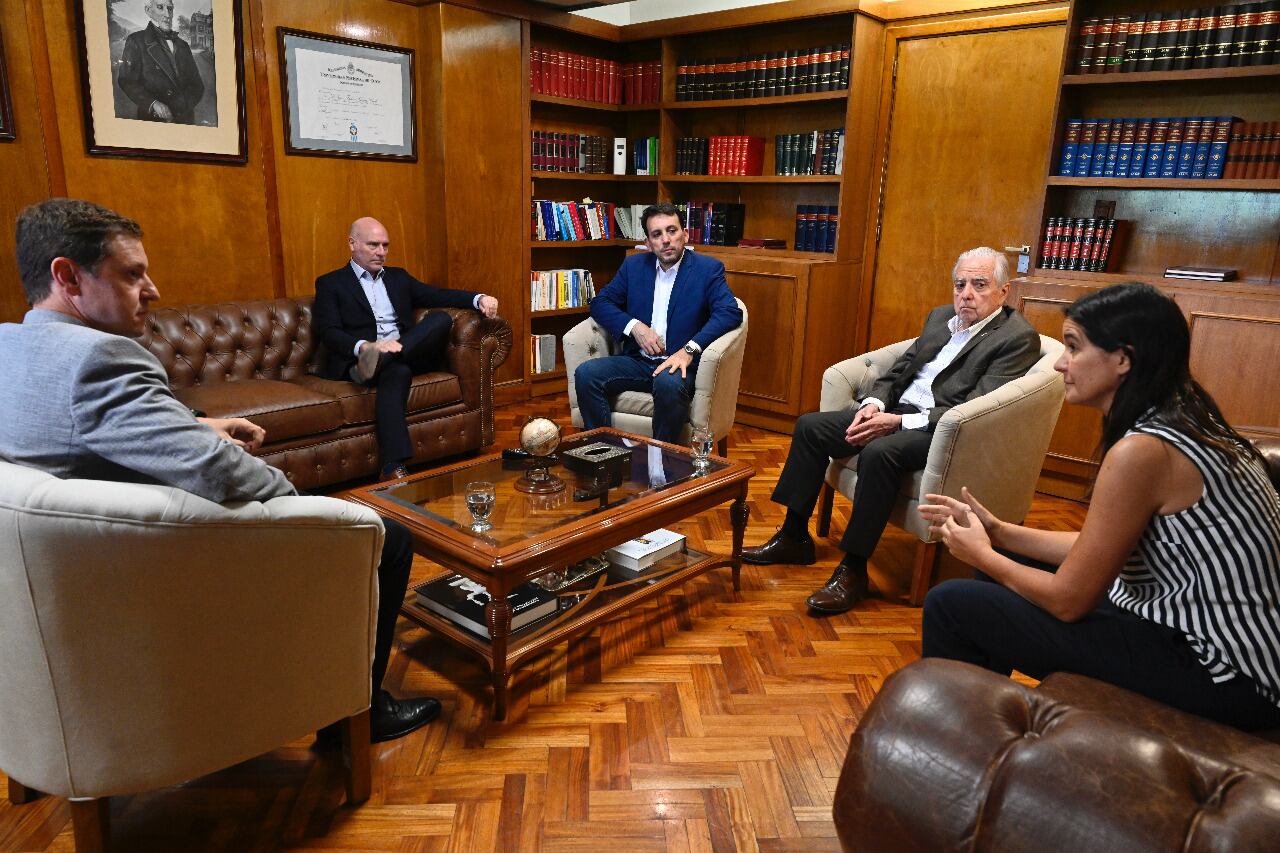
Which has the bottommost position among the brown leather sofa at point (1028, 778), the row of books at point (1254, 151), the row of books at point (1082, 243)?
the brown leather sofa at point (1028, 778)

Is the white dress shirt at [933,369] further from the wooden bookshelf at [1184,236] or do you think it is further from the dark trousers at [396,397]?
the dark trousers at [396,397]

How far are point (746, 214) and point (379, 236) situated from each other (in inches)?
90.4

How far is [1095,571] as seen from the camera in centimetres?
136

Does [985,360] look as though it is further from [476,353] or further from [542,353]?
[542,353]

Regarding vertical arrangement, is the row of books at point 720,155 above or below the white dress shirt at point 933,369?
above

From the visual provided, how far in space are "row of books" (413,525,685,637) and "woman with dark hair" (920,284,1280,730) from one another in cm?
113

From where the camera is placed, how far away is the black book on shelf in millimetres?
2137

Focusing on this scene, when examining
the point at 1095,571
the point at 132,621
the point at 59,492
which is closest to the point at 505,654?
the point at 132,621

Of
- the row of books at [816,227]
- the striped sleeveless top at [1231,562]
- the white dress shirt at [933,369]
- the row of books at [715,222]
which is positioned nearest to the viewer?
the striped sleeveless top at [1231,562]

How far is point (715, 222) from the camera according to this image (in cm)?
499

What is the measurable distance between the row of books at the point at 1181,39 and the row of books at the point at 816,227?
138 cm

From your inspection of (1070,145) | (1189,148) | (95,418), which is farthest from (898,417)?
(95,418)

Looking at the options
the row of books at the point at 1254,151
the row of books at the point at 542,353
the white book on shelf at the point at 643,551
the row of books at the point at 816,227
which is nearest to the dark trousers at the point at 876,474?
the white book on shelf at the point at 643,551

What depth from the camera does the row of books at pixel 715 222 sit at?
16.3 feet
